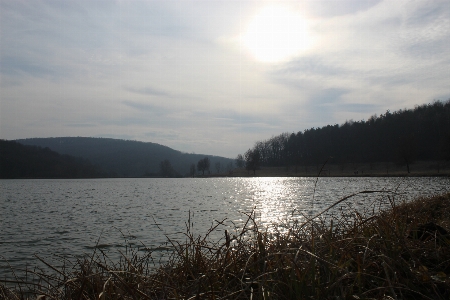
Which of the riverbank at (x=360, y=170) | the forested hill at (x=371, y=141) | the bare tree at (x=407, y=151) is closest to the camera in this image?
the riverbank at (x=360, y=170)

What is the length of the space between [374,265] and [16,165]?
186 m

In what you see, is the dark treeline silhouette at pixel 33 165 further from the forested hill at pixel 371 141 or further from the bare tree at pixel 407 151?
the bare tree at pixel 407 151

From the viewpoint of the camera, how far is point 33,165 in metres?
166

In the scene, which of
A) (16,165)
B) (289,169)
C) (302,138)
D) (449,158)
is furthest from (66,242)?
(16,165)

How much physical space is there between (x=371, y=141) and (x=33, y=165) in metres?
155

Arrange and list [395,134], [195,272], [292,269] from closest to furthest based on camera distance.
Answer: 1. [292,269]
2. [195,272]
3. [395,134]

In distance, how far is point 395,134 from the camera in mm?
127938

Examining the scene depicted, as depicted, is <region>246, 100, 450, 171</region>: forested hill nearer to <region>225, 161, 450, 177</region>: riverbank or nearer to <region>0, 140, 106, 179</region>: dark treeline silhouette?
<region>225, 161, 450, 177</region>: riverbank

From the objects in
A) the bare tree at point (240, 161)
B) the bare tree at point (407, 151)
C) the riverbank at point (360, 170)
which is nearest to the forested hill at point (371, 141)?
the bare tree at point (407, 151)

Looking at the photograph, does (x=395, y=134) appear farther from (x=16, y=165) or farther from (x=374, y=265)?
(x=16, y=165)

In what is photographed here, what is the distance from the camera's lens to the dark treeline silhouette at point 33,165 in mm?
158500

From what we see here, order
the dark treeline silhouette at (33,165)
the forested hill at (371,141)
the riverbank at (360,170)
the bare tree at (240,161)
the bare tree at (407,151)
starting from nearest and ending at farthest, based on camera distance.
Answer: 1. the riverbank at (360,170)
2. the bare tree at (407,151)
3. the forested hill at (371,141)
4. the dark treeline silhouette at (33,165)
5. the bare tree at (240,161)

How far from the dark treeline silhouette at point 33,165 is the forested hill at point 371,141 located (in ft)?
292

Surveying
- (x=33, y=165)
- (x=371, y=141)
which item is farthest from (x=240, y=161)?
(x=33, y=165)
